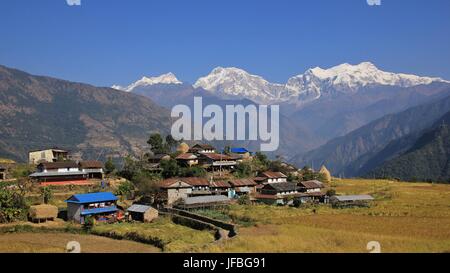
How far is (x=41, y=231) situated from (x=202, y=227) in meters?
15.0

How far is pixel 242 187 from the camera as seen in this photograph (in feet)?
226

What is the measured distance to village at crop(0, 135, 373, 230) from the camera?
5022cm

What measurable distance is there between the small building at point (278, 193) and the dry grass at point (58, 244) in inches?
1185

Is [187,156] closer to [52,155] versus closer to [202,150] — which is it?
[202,150]

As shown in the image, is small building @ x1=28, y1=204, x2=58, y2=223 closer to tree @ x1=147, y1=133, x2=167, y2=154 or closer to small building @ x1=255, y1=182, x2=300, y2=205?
small building @ x1=255, y1=182, x2=300, y2=205

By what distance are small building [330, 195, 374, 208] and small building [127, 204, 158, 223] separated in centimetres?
2608

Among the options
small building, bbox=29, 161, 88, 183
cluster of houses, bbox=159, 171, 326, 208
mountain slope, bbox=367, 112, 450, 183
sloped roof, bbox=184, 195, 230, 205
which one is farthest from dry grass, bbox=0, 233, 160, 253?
mountain slope, bbox=367, 112, 450, 183

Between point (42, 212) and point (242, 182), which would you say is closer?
point (42, 212)

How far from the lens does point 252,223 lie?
4559cm

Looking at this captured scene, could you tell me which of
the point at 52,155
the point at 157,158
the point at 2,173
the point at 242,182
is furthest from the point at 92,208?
the point at 52,155

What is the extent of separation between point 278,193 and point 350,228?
25.7 metres

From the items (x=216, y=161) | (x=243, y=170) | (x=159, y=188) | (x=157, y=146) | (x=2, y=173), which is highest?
(x=157, y=146)
